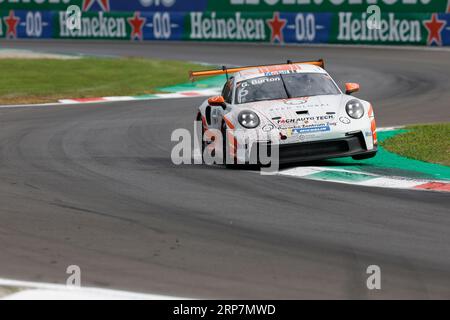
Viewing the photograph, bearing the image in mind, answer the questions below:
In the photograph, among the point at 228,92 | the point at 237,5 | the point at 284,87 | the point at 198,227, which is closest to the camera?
the point at 198,227

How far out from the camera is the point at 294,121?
1196cm

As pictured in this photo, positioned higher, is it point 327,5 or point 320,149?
point 327,5

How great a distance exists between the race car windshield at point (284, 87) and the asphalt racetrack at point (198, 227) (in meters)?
1.13

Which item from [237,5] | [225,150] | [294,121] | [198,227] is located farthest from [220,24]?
[198,227]

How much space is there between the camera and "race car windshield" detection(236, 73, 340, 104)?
12.8m

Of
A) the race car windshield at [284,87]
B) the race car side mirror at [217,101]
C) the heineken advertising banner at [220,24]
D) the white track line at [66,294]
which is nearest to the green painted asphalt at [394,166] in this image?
the race car windshield at [284,87]

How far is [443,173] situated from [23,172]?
189 inches

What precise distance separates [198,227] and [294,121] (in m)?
3.30

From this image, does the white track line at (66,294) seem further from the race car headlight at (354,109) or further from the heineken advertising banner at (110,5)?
the heineken advertising banner at (110,5)

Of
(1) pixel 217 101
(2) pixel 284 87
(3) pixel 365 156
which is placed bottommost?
(3) pixel 365 156

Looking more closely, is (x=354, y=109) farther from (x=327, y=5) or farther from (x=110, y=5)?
(x=110, y=5)

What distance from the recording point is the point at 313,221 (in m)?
9.16
